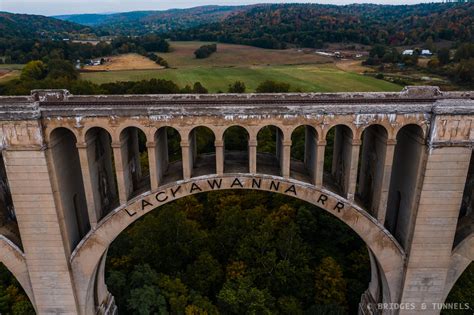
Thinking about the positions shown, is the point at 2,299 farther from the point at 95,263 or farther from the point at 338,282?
the point at 338,282

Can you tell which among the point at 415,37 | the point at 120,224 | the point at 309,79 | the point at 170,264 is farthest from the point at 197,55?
the point at 120,224

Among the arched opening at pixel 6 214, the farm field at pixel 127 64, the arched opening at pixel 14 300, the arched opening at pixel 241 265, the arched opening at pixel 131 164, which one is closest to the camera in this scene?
the arched opening at pixel 131 164

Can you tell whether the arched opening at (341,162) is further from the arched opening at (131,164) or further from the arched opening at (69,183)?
the arched opening at (69,183)

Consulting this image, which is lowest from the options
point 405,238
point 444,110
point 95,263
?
point 95,263

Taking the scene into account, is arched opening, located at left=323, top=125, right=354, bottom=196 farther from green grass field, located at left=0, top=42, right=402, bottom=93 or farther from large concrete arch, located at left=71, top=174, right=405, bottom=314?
green grass field, located at left=0, top=42, right=402, bottom=93

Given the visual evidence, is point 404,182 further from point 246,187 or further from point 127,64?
point 127,64

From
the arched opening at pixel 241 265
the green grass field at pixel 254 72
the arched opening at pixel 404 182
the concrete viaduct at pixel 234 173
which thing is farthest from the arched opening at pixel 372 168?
the green grass field at pixel 254 72
